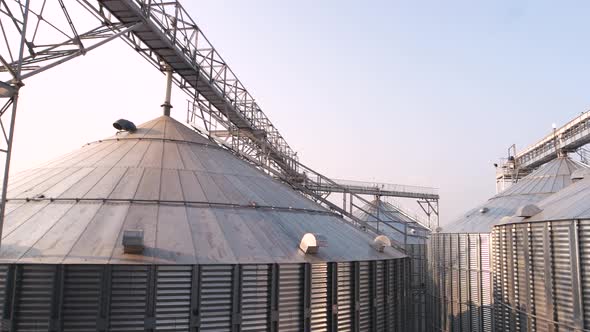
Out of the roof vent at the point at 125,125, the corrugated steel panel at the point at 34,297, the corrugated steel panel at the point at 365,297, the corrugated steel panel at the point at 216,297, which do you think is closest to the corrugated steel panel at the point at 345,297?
the corrugated steel panel at the point at 365,297

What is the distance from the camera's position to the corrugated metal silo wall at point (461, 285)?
→ 33.2m

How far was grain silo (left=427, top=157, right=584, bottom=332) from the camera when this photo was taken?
3338 cm

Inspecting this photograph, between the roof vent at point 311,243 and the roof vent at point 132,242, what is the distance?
222 inches

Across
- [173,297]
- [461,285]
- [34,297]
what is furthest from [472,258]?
[34,297]

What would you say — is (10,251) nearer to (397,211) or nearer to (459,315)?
(459,315)

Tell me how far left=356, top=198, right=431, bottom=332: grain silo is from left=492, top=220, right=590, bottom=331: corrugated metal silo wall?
27.7ft

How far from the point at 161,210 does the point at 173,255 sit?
3.09 metres

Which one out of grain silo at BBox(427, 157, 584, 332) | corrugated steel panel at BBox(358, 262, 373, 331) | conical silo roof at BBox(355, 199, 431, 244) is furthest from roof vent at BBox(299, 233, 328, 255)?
conical silo roof at BBox(355, 199, 431, 244)

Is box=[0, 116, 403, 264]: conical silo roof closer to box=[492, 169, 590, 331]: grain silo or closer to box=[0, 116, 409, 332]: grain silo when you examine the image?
box=[0, 116, 409, 332]: grain silo

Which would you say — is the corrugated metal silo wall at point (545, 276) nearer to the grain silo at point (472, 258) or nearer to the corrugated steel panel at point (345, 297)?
the corrugated steel panel at point (345, 297)

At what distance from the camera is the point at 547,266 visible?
1816 centimetres

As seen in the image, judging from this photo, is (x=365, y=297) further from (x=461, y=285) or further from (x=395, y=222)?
(x=395, y=222)

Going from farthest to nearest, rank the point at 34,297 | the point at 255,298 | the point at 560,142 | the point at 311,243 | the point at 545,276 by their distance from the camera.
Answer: the point at 560,142
the point at 545,276
the point at 311,243
the point at 255,298
the point at 34,297

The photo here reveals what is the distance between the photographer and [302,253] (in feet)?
53.1
